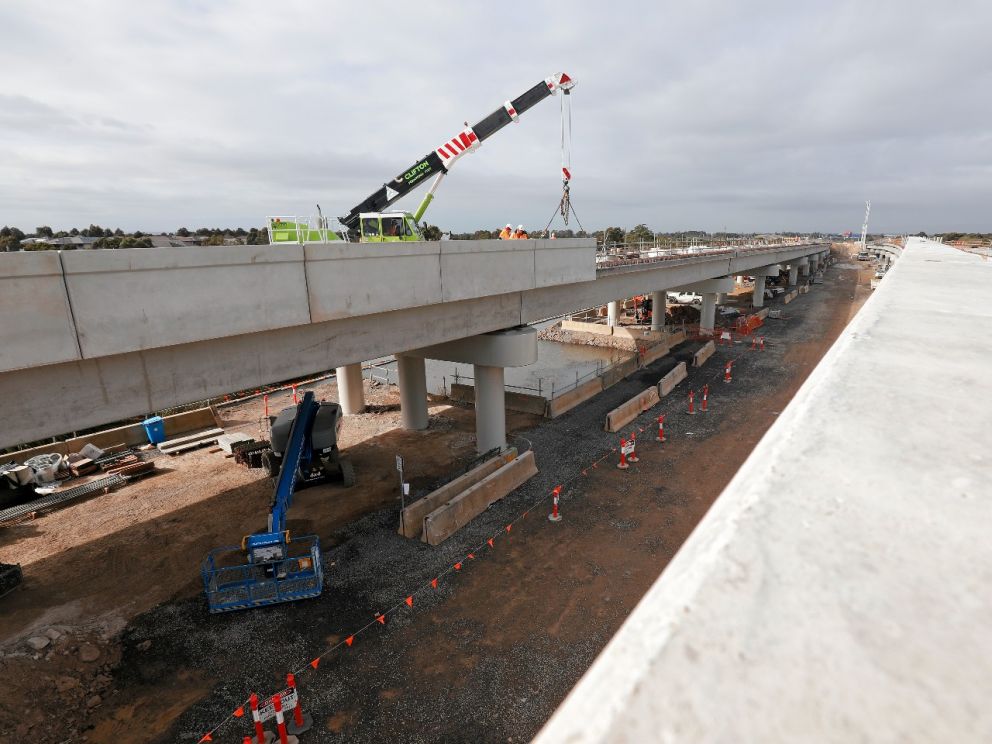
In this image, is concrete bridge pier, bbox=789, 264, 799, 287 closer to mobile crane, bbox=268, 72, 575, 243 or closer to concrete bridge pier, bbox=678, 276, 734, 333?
concrete bridge pier, bbox=678, 276, 734, 333

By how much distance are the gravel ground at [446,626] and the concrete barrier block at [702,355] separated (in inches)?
589

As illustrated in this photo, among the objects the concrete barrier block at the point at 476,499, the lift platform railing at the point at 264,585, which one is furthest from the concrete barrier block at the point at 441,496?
the lift platform railing at the point at 264,585

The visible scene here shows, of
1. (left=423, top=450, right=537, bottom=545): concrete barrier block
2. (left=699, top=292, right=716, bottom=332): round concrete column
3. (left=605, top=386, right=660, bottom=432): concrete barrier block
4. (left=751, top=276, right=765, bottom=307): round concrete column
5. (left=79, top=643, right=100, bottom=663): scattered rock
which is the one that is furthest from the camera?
(left=751, top=276, right=765, bottom=307): round concrete column

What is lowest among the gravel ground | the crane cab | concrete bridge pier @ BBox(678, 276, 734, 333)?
the gravel ground

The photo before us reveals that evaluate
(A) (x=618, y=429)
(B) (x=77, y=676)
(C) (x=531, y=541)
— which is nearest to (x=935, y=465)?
(C) (x=531, y=541)

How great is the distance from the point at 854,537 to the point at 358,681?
9784 millimetres

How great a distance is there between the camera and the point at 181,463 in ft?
62.3

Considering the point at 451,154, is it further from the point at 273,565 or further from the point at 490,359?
the point at 273,565

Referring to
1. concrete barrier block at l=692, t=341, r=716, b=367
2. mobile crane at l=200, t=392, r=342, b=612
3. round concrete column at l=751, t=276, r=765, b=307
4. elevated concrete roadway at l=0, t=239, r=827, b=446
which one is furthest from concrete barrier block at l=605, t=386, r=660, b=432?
round concrete column at l=751, t=276, r=765, b=307

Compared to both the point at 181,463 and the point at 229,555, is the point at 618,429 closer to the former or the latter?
the point at 229,555

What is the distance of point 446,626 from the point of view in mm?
10500

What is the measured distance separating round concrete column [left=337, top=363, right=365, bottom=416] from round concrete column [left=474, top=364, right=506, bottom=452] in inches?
302

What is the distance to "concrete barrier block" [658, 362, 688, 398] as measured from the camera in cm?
2550

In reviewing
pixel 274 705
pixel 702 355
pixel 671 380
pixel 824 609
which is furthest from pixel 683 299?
pixel 824 609
